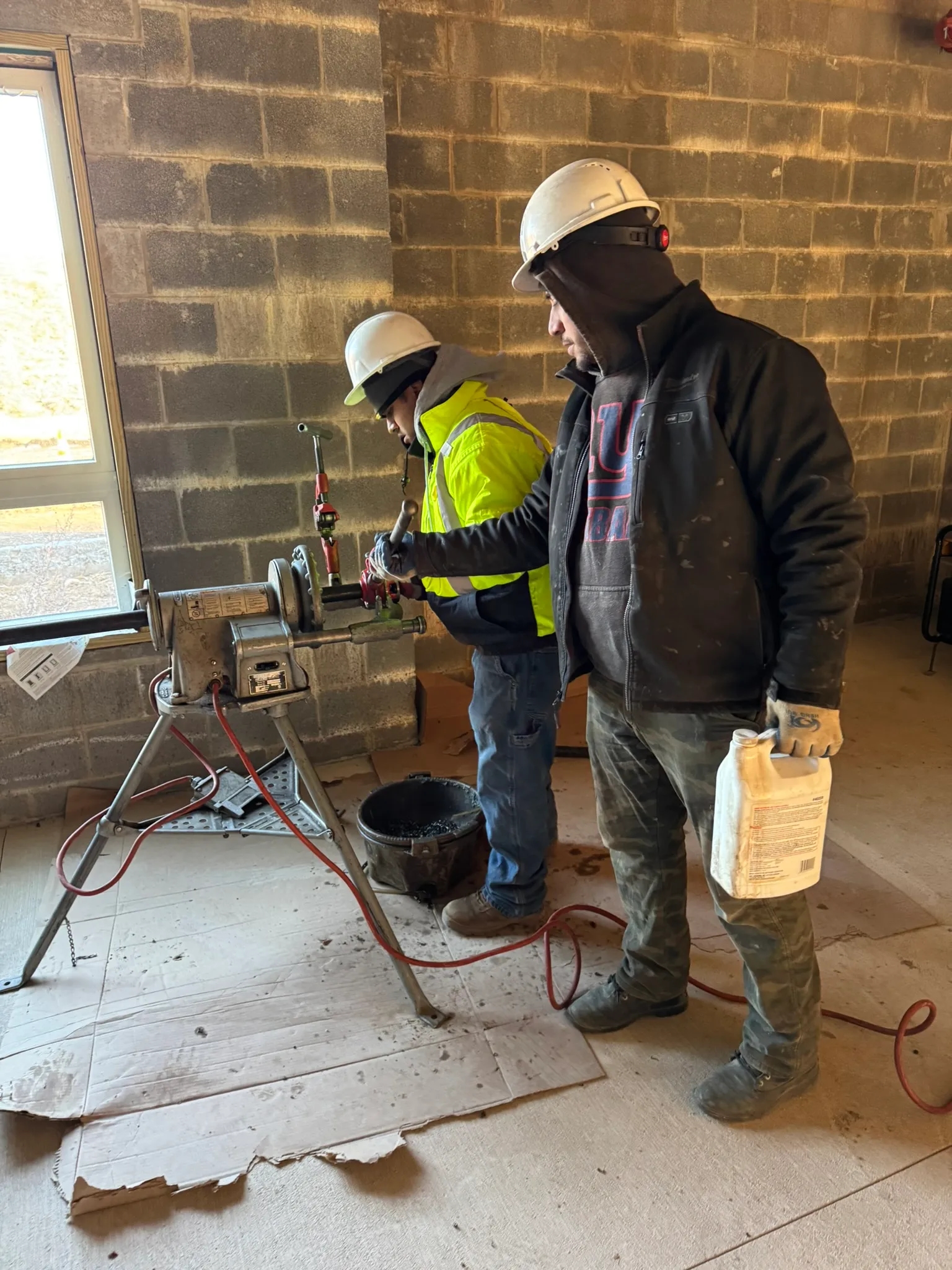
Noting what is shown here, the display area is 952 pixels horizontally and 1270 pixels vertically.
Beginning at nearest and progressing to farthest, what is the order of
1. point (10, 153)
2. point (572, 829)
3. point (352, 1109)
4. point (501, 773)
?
point (352, 1109) → point (501, 773) → point (10, 153) → point (572, 829)

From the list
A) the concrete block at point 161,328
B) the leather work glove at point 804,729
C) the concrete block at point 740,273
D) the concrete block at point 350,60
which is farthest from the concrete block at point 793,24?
the leather work glove at point 804,729

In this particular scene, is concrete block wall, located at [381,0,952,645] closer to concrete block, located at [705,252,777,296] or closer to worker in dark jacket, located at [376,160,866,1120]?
concrete block, located at [705,252,777,296]

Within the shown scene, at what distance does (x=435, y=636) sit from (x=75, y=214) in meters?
1.92

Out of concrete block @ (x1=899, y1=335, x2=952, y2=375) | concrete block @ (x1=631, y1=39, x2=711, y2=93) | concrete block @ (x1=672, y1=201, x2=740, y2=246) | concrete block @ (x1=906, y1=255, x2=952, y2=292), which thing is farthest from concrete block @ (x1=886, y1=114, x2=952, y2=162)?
concrete block @ (x1=631, y1=39, x2=711, y2=93)

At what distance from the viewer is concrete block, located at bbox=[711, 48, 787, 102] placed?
3.43 metres

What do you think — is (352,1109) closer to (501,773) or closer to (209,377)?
(501,773)

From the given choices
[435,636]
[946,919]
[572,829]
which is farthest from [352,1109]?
[435,636]

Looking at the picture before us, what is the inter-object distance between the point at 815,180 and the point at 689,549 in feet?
10.9

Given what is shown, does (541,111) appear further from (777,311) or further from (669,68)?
(777,311)

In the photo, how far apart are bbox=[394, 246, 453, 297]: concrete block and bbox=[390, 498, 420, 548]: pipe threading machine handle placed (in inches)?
70.2

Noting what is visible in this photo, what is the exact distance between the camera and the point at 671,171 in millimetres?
3443

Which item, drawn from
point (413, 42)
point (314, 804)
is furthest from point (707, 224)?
point (314, 804)

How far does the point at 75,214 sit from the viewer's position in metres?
2.46

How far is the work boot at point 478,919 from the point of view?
2117 mm
